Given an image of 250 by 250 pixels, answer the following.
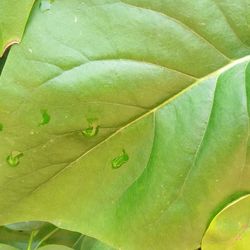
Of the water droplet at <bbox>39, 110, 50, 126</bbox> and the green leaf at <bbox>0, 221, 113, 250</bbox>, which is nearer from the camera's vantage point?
the water droplet at <bbox>39, 110, 50, 126</bbox>

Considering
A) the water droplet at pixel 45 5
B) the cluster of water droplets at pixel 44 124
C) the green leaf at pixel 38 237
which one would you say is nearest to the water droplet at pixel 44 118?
the cluster of water droplets at pixel 44 124

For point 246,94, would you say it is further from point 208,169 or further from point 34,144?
point 34,144

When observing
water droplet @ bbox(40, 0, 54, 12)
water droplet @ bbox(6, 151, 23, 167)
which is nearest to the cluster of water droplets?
water droplet @ bbox(6, 151, 23, 167)

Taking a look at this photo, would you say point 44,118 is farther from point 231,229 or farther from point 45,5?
point 231,229

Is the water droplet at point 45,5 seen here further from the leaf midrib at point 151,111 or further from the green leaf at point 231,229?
the green leaf at point 231,229

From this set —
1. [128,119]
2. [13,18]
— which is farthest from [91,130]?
[13,18]

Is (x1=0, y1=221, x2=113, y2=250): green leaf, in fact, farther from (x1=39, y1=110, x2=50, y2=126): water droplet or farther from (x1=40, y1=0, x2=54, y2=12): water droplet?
(x1=40, y1=0, x2=54, y2=12): water droplet
